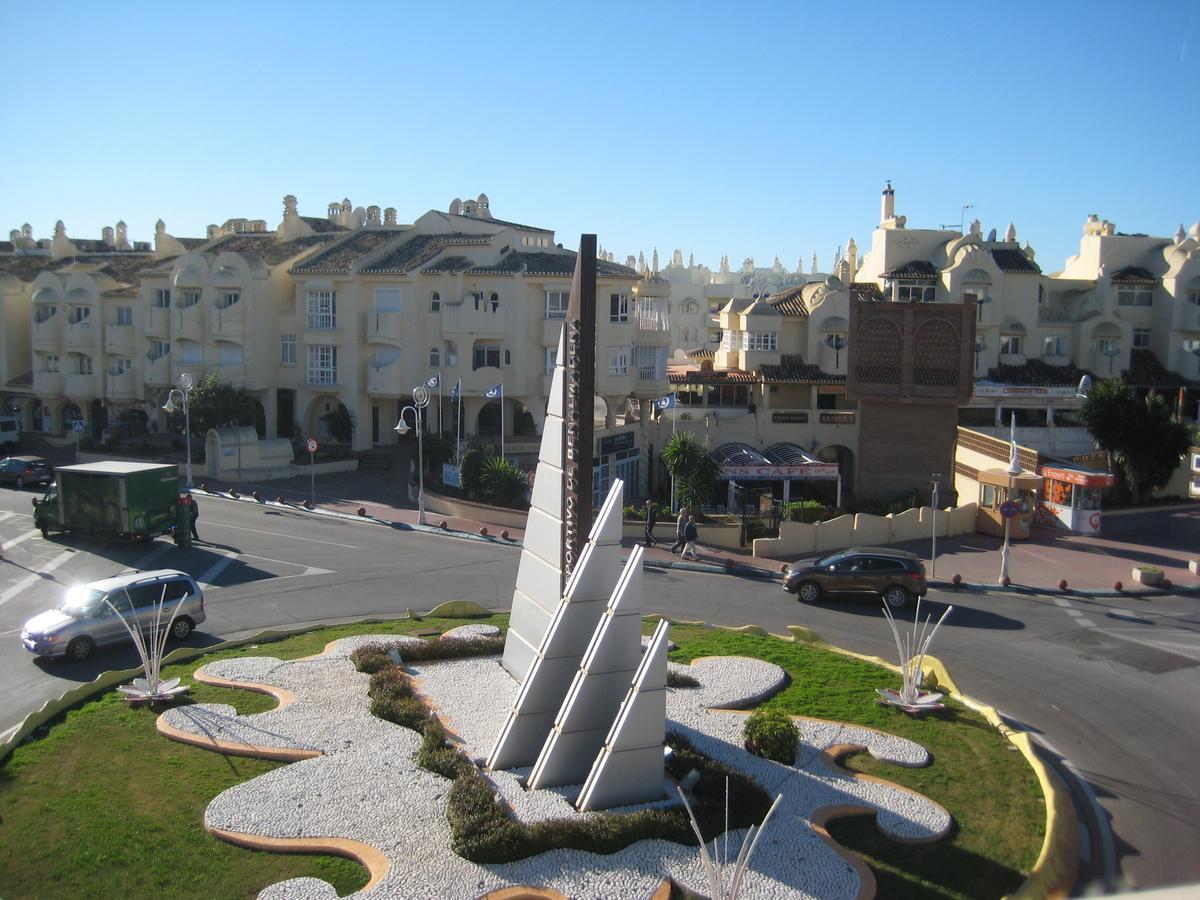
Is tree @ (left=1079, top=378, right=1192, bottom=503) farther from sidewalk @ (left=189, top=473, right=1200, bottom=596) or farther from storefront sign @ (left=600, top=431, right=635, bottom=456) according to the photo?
storefront sign @ (left=600, top=431, right=635, bottom=456)

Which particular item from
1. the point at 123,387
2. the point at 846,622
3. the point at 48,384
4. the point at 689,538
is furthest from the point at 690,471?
the point at 48,384

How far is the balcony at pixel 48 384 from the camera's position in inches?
2183

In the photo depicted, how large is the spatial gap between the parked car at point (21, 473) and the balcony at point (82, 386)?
13.2 metres

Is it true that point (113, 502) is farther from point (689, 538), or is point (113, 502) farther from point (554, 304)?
point (554, 304)

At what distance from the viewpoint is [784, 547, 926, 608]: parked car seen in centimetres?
2600

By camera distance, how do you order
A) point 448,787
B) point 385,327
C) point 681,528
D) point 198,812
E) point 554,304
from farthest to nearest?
point 385,327 < point 554,304 < point 681,528 < point 448,787 < point 198,812

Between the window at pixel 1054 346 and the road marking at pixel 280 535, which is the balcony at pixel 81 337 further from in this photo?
the window at pixel 1054 346

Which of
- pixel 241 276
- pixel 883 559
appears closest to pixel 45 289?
pixel 241 276

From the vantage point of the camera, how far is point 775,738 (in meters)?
15.8

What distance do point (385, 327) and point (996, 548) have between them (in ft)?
89.8

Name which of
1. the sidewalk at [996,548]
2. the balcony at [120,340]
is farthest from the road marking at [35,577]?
the balcony at [120,340]

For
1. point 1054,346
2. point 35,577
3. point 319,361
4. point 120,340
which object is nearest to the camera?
point 35,577

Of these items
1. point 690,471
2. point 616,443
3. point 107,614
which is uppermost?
point 616,443

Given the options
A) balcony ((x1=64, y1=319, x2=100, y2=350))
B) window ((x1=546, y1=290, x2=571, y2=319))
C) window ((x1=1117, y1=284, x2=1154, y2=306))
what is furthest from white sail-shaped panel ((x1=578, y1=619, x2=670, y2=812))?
window ((x1=1117, y1=284, x2=1154, y2=306))
